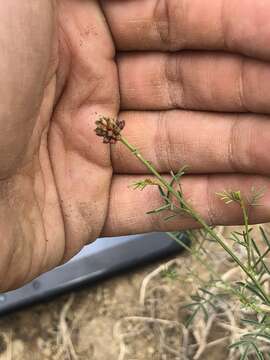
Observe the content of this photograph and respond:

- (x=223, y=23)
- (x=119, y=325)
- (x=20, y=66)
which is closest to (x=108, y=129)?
(x=20, y=66)

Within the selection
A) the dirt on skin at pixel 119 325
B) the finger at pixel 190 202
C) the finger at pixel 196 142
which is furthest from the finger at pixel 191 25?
the dirt on skin at pixel 119 325

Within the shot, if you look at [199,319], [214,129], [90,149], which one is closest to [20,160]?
[90,149]

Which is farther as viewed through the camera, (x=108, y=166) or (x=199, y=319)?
(x=199, y=319)

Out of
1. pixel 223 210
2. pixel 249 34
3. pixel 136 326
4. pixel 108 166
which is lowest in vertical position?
pixel 136 326

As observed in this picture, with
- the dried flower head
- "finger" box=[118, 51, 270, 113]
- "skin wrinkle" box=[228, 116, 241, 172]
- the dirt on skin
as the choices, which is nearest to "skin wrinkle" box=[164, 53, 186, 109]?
"finger" box=[118, 51, 270, 113]

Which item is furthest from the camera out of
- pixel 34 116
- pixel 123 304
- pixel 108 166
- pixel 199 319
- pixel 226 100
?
pixel 123 304

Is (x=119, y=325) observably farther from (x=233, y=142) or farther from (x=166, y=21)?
(x=166, y=21)

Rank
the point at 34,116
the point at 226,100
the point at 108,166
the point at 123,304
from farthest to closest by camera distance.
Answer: the point at 123,304
the point at 108,166
the point at 226,100
the point at 34,116

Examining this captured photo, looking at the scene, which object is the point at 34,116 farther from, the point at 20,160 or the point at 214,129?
the point at 214,129
